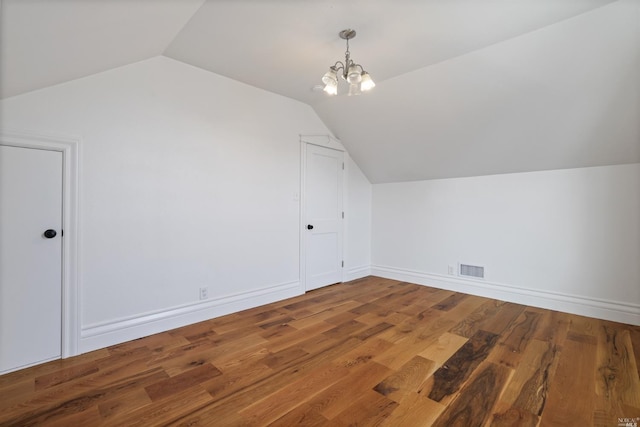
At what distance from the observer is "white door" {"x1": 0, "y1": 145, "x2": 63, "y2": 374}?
6.37 ft

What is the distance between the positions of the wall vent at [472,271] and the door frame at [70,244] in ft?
14.1

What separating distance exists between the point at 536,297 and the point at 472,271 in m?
0.73

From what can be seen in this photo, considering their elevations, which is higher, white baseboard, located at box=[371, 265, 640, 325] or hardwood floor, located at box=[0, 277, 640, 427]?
white baseboard, located at box=[371, 265, 640, 325]

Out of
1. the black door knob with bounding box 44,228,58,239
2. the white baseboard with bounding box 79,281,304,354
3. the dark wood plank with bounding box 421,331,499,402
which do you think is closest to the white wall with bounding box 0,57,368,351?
the white baseboard with bounding box 79,281,304,354

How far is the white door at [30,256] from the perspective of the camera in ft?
6.37

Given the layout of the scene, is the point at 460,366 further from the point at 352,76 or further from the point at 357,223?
the point at 357,223

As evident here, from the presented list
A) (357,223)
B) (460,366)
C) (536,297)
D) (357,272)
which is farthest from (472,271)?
(460,366)

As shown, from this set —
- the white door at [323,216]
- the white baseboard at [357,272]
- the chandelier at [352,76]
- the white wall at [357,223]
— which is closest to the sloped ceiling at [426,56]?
the chandelier at [352,76]

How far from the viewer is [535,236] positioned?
10.8 ft

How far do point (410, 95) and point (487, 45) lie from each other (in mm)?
857

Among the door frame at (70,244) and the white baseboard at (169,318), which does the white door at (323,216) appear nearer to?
the white baseboard at (169,318)

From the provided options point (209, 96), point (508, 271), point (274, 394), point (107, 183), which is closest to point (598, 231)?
point (508, 271)

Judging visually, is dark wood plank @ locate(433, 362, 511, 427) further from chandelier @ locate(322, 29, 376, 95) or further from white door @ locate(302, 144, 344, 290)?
white door @ locate(302, 144, 344, 290)

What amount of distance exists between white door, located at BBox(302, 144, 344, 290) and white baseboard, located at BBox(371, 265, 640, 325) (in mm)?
1219
